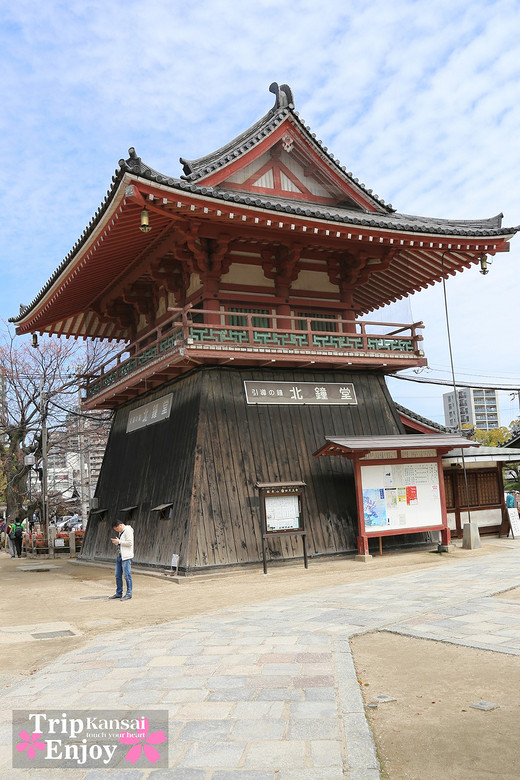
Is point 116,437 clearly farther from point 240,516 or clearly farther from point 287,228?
point 287,228

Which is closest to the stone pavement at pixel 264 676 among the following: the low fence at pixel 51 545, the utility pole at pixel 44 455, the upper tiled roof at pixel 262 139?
the upper tiled roof at pixel 262 139

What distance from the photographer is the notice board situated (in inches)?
625

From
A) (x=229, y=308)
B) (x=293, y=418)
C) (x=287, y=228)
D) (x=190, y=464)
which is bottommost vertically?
(x=190, y=464)

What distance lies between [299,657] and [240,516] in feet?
29.1

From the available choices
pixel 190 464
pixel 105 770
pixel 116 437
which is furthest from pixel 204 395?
pixel 105 770

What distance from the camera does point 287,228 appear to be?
606 inches

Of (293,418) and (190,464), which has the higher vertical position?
(293,418)

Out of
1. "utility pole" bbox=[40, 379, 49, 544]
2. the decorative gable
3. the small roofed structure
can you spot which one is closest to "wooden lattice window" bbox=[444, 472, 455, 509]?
the small roofed structure

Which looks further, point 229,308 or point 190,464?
point 229,308

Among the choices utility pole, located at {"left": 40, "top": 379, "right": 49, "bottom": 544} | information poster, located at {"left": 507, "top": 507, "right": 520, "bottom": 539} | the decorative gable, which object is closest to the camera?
the decorative gable

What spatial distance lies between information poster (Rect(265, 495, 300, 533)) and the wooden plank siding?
67 cm

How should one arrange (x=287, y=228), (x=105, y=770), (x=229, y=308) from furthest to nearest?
(x=229, y=308) → (x=287, y=228) → (x=105, y=770)

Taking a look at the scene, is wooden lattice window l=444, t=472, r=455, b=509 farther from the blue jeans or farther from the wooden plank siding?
the blue jeans

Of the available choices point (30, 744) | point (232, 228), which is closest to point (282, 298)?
point (232, 228)
